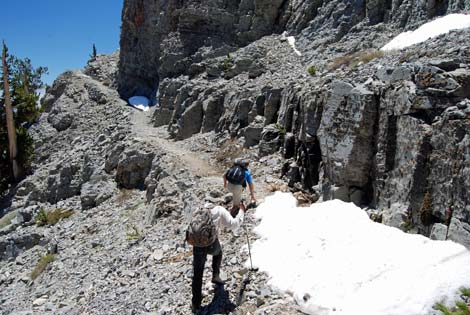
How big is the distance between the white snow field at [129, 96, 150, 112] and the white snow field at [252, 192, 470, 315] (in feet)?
104

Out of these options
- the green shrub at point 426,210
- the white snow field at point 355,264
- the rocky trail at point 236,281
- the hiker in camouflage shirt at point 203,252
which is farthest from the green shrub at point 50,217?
the green shrub at point 426,210

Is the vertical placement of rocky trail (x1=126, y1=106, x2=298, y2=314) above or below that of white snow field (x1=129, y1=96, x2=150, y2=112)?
below

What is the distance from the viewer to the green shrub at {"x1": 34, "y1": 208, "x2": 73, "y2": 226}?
23234mm

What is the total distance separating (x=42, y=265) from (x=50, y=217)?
6532 mm

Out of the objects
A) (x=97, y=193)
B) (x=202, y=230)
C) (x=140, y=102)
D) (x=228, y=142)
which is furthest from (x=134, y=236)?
(x=140, y=102)

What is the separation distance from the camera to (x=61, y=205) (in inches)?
996

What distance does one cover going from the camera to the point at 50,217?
2366 centimetres

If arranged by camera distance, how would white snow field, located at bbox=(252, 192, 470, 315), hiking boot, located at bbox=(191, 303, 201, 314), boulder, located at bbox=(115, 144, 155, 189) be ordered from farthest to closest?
boulder, located at bbox=(115, 144, 155, 189) < hiking boot, located at bbox=(191, 303, 201, 314) < white snow field, located at bbox=(252, 192, 470, 315)

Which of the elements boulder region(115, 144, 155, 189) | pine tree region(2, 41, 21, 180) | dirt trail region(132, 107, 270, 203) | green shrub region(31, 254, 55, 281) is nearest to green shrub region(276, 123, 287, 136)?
dirt trail region(132, 107, 270, 203)

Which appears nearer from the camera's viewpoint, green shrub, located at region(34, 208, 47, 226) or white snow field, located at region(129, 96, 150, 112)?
green shrub, located at region(34, 208, 47, 226)

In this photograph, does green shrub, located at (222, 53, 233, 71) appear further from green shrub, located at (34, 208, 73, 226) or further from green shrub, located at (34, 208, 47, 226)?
Answer: green shrub, located at (34, 208, 47, 226)

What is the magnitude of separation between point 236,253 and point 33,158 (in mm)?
31646

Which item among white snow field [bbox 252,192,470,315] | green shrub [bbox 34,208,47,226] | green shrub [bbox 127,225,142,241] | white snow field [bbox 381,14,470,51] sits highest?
white snow field [bbox 381,14,470,51]

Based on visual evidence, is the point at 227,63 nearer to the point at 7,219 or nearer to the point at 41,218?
the point at 41,218
